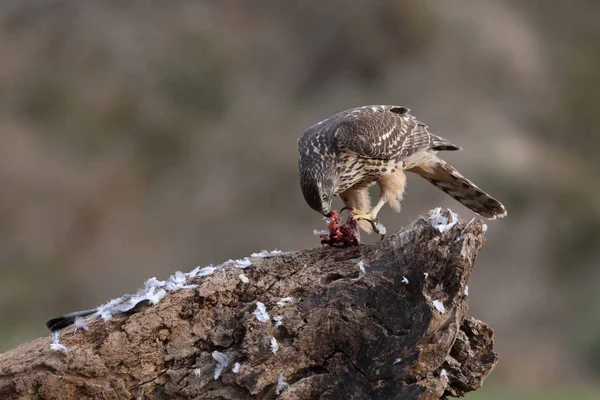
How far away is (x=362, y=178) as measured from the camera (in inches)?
183

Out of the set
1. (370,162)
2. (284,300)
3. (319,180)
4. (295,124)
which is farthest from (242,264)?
(295,124)

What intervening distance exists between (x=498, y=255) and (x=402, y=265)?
23.8 feet

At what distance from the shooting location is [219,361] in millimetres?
2986

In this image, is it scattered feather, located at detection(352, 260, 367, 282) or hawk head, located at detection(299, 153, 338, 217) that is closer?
scattered feather, located at detection(352, 260, 367, 282)

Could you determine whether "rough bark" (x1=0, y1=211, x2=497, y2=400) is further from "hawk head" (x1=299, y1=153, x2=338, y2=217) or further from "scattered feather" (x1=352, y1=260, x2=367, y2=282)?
"hawk head" (x1=299, y1=153, x2=338, y2=217)

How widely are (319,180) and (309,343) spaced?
134 cm

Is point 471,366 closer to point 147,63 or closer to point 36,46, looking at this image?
point 147,63

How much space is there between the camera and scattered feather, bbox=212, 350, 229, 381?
2.96 m

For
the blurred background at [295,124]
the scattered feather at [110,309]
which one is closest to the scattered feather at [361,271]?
the scattered feather at [110,309]

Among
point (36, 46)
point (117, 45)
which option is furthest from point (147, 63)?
point (36, 46)

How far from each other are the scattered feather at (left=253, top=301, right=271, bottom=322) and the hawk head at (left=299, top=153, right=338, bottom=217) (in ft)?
3.40

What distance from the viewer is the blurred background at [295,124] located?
32.3ft

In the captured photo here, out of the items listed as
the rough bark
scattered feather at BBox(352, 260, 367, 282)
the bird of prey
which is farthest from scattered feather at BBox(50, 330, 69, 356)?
the bird of prey

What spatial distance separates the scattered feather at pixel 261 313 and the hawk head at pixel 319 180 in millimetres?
1035
